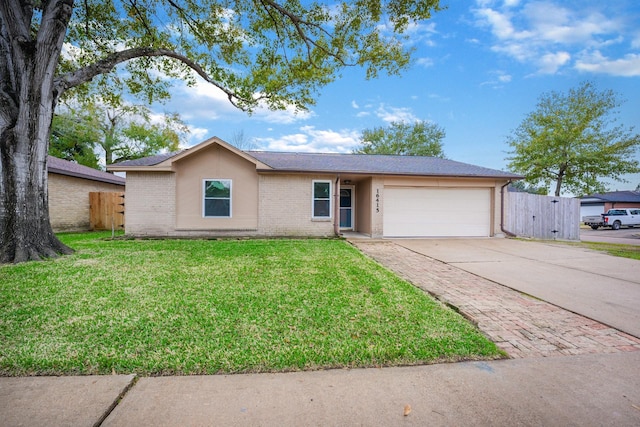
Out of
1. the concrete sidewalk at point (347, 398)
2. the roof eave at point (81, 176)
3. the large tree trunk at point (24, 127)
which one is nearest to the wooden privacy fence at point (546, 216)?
the concrete sidewalk at point (347, 398)

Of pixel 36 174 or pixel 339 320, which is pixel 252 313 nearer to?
pixel 339 320

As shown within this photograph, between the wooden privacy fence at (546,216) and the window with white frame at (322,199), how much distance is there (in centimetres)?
857

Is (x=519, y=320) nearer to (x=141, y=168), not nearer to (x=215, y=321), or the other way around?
(x=215, y=321)

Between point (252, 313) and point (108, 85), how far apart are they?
40.5ft

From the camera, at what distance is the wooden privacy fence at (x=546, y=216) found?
1277 cm

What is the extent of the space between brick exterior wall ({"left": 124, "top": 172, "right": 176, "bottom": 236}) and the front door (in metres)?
7.33

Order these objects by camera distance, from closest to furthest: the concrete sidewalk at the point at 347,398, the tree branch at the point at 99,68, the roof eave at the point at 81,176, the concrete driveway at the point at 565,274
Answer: the concrete sidewalk at the point at 347,398 → the concrete driveway at the point at 565,274 → the tree branch at the point at 99,68 → the roof eave at the point at 81,176

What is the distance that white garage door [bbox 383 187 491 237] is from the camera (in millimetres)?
11883

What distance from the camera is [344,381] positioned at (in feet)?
7.64

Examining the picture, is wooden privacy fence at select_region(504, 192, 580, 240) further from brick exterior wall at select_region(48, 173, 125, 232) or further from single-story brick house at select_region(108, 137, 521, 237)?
brick exterior wall at select_region(48, 173, 125, 232)

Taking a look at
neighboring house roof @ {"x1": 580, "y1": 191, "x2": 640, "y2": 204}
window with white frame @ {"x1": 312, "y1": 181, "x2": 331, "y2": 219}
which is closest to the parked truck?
neighboring house roof @ {"x1": 580, "y1": 191, "x2": 640, "y2": 204}

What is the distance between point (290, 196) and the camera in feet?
37.0

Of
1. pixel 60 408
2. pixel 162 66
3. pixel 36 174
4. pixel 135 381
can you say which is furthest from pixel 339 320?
pixel 162 66

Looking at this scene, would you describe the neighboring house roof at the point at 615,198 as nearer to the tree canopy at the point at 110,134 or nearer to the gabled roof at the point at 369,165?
the gabled roof at the point at 369,165
